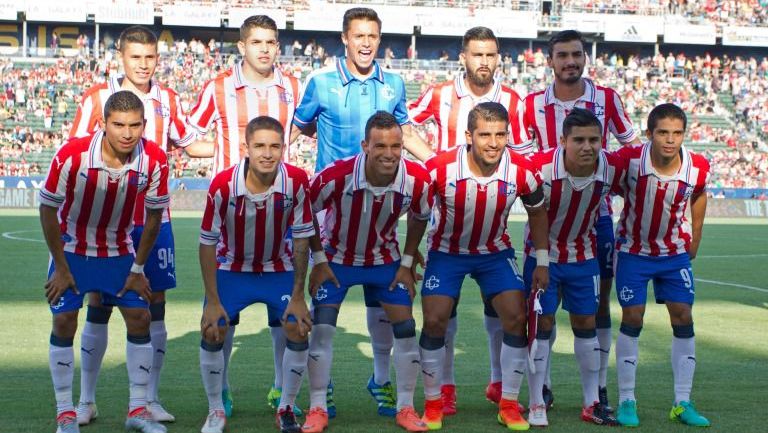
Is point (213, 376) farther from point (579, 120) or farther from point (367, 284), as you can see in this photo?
point (579, 120)

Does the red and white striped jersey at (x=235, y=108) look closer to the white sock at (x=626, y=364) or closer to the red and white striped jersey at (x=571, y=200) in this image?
the red and white striped jersey at (x=571, y=200)

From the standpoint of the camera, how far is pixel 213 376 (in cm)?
612

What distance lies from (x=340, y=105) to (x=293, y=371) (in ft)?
6.38

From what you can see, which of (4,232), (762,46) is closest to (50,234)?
(4,232)

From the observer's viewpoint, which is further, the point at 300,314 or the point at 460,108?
the point at 460,108

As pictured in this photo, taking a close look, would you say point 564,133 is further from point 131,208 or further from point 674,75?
point 674,75

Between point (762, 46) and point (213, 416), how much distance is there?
4848cm

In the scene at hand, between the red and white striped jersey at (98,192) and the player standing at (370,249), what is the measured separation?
1.01m

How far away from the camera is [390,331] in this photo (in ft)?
23.0

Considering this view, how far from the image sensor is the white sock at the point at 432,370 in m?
6.34

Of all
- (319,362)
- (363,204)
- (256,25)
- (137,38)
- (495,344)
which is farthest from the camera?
(495,344)

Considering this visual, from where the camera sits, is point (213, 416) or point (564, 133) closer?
point (213, 416)

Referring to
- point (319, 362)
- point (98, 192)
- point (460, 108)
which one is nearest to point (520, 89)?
point (460, 108)

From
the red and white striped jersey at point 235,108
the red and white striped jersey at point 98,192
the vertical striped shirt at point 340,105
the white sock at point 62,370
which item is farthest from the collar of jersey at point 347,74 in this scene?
the white sock at point 62,370
